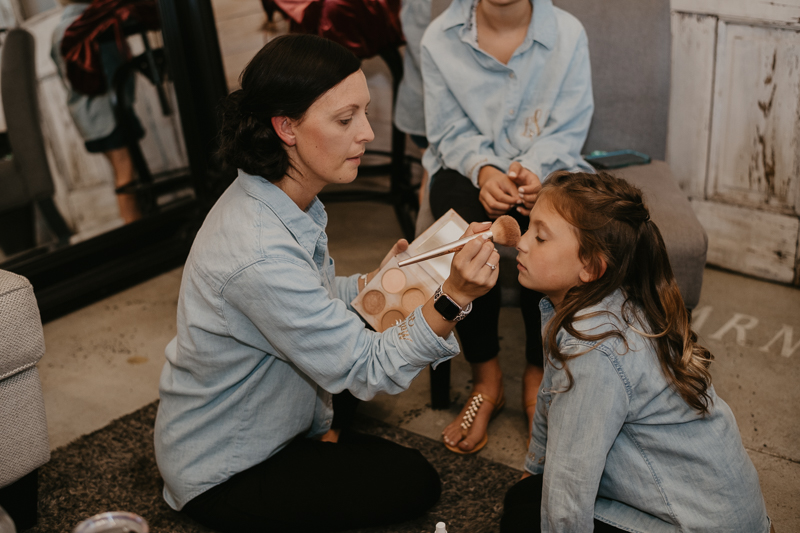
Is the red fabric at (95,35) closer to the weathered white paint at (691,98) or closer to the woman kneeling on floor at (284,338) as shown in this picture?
the woman kneeling on floor at (284,338)

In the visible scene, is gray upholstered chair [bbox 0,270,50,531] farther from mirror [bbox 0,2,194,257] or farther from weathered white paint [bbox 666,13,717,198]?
weathered white paint [bbox 666,13,717,198]

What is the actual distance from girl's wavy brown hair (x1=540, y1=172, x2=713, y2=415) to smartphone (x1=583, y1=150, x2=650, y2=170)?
0.75 metres

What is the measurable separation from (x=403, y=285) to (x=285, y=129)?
402 mm

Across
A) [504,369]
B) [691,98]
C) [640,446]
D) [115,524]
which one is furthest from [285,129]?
[691,98]

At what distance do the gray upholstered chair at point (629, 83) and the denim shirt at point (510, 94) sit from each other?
0.15 metres

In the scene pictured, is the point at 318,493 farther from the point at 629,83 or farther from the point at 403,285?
the point at 629,83

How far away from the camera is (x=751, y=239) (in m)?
2.20

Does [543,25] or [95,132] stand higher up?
[543,25]

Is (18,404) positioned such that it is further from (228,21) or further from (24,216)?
(228,21)

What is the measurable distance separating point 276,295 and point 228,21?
2367 mm

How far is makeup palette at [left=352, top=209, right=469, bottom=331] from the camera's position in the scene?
1.33 metres

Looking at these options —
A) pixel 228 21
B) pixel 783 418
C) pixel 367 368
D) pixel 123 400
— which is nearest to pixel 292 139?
pixel 367 368

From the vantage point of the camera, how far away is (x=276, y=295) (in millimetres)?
1055

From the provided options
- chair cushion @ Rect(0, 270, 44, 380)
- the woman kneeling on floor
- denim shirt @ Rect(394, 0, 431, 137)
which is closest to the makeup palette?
the woman kneeling on floor
